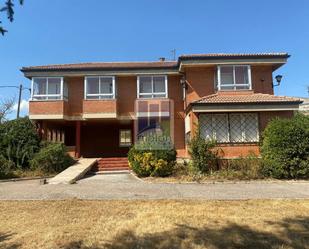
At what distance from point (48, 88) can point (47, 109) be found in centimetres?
178

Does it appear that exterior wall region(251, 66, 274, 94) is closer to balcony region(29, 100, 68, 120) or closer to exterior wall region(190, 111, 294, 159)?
exterior wall region(190, 111, 294, 159)

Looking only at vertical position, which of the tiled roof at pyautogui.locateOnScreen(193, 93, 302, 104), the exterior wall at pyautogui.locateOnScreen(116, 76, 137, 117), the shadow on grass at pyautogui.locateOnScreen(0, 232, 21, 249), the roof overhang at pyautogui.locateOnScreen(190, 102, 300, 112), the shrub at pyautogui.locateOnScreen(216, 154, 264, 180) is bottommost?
the shadow on grass at pyautogui.locateOnScreen(0, 232, 21, 249)

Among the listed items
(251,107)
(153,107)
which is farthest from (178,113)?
(251,107)

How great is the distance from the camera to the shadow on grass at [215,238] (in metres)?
5.81

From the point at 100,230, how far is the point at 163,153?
9800 millimetres

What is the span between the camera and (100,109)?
22203 mm

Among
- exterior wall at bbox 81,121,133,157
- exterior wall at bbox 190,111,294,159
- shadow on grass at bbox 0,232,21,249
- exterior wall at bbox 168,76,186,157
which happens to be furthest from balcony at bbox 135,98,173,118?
shadow on grass at bbox 0,232,21,249

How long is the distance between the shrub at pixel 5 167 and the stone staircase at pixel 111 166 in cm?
473

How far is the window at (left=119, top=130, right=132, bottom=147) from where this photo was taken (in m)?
26.3

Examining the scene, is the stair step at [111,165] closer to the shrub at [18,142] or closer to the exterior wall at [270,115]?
the shrub at [18,142]

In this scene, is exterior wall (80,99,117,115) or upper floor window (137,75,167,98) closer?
exterior wall (80,99,117,115)

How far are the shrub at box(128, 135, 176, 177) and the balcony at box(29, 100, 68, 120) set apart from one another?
7543 mm

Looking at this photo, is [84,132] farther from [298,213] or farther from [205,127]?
[298,213]

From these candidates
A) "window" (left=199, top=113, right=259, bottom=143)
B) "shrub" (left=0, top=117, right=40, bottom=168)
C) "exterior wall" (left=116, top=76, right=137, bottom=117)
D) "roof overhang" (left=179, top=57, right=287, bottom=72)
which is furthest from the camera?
"exterior wall" (left=116, top=76, right=137, bottom=117)
